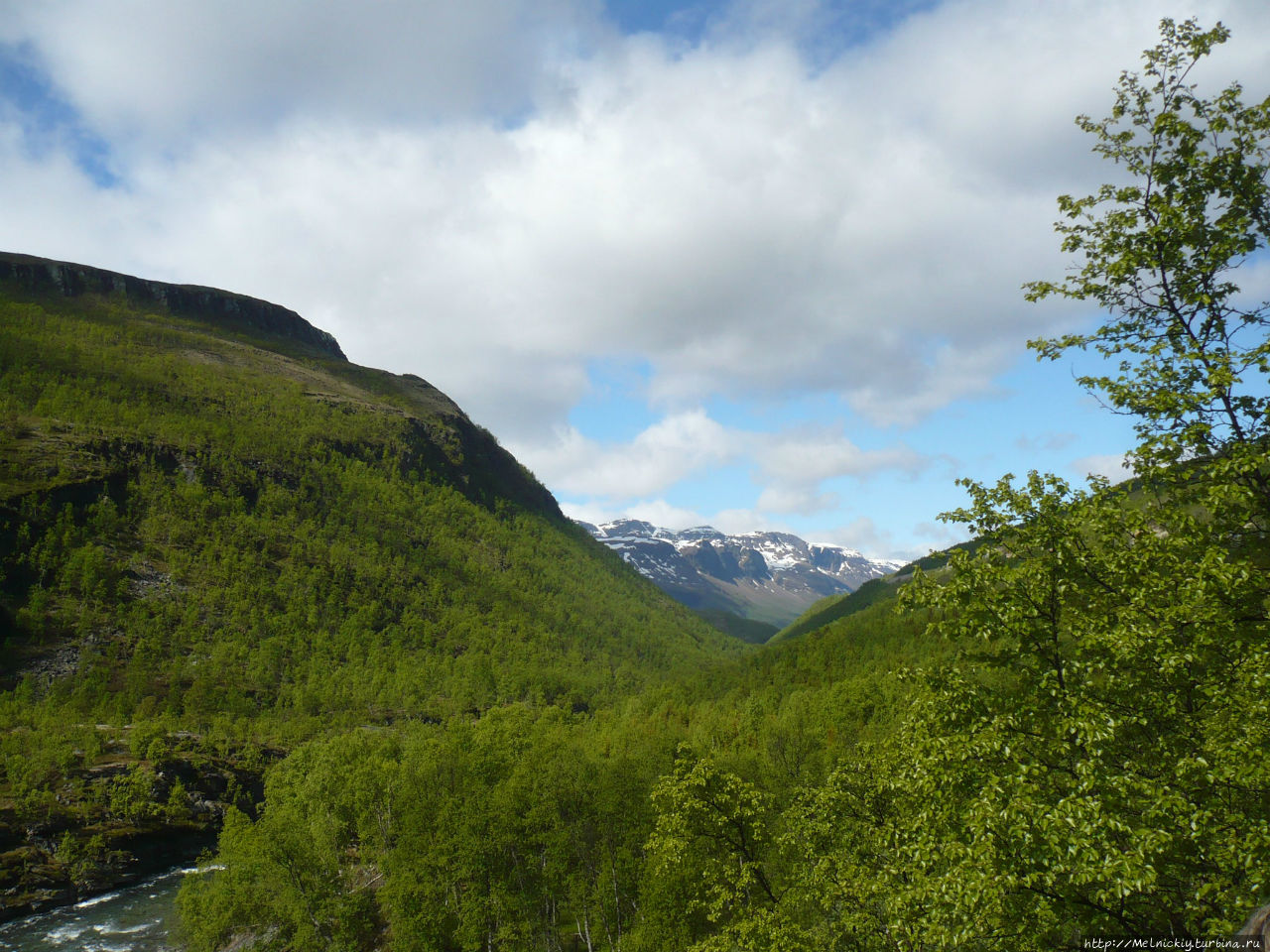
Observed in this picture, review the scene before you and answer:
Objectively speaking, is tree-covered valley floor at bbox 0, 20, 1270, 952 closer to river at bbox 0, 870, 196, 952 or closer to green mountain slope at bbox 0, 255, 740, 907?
green mountain slope at bbox 0, 255, 740, 907

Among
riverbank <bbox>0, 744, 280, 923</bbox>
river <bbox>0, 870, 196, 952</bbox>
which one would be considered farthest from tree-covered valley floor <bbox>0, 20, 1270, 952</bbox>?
river <bbox>0, 870, 196, 952</bbox>

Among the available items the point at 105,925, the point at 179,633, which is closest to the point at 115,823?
the point at 105,925

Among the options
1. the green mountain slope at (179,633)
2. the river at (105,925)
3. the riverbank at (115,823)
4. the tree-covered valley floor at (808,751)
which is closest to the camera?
the tree-covered valley floor at (808,751)

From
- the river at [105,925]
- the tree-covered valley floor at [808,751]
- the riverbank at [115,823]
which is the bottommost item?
the river at [105,925]

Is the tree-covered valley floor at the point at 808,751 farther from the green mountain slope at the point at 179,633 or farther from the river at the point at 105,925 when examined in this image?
the river at the point at 105,925

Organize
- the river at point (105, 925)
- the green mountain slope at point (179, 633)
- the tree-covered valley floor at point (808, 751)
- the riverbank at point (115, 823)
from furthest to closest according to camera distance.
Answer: the green mountain slope at point (179, 633), the riverbank at point (115, 823), the river at point (105, 925), the tree-covered valley floor at point (808, 751)

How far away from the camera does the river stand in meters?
55.0

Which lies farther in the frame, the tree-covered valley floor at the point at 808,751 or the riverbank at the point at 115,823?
the riverbank at the point at 115,823

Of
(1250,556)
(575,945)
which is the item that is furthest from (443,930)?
(1250,556)

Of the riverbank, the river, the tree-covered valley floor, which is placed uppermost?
the tree-covered valley floor

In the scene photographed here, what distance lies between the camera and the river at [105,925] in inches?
2164

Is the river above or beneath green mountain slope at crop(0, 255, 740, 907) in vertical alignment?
beneath

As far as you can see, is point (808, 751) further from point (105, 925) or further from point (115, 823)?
point (115, 823)

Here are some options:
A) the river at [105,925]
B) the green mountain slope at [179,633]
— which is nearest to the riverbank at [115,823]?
the green mountain slope at [179,633]
